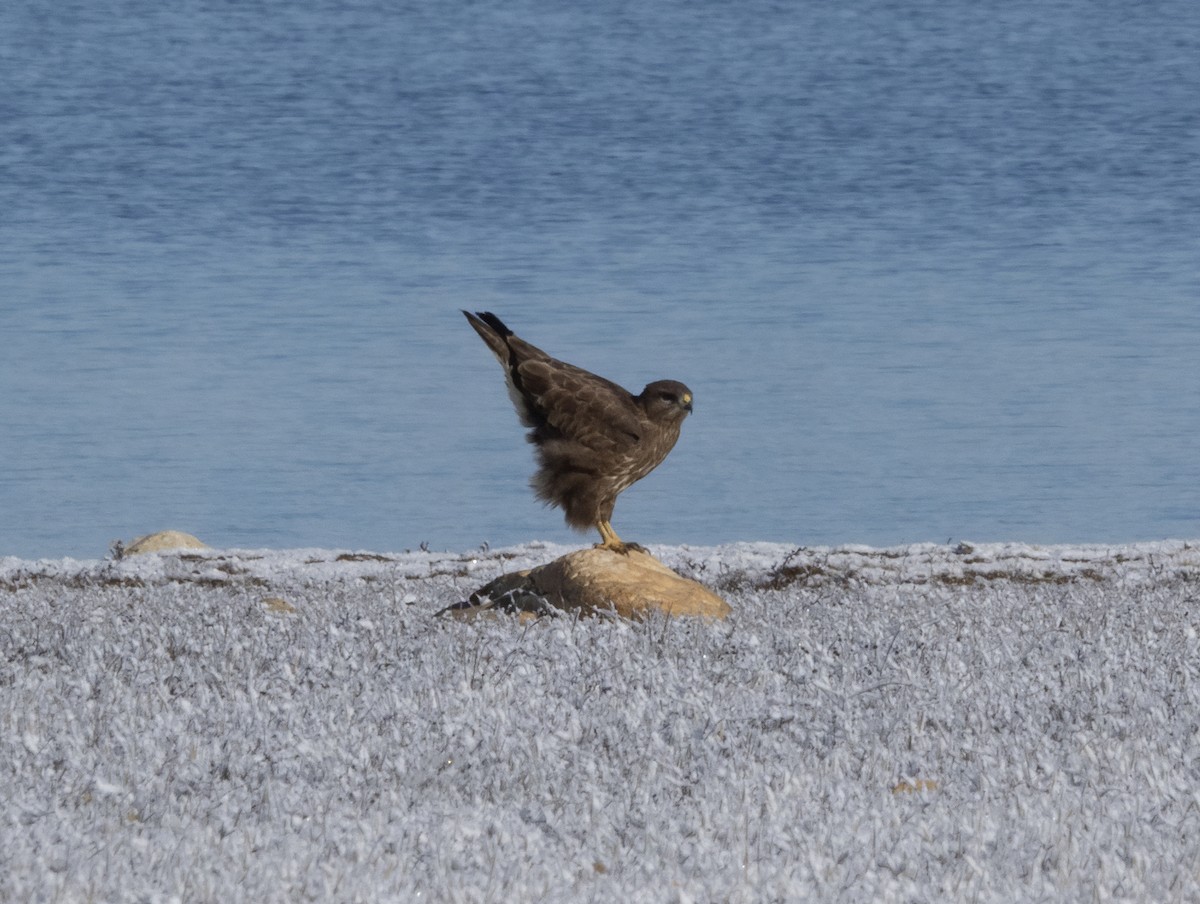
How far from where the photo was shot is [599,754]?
20.2 feet

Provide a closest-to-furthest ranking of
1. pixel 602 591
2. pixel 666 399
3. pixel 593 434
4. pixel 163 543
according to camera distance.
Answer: pixel 602 591 → pixel 593 434 → pixel 666 399 → pixel 163 543

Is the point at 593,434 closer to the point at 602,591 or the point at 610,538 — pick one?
the point at 610,538

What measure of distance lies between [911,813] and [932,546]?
9.53 meters

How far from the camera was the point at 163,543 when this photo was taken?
665 inches

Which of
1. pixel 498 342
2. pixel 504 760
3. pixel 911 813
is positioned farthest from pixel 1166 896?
pixel 498 342

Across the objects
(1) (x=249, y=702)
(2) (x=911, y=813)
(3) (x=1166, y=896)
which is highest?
(1) (x=249, y=702)

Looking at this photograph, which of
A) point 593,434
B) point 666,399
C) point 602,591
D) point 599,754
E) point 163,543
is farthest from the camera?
point 163,543

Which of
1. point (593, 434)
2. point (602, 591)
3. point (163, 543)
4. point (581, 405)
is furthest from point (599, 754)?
point (163, 543)

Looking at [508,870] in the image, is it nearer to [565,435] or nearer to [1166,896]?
[1166,896]

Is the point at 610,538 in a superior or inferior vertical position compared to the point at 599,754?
superior

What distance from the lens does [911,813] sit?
17.9ft

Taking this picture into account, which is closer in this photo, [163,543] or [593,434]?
[593,434]

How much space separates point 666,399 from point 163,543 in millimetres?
7274

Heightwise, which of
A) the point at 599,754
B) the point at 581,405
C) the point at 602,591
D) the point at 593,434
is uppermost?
the point at 581,405
